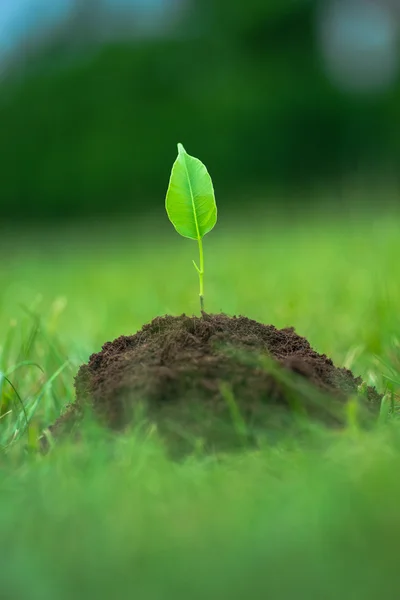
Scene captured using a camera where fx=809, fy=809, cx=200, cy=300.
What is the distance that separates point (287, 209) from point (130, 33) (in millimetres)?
4883

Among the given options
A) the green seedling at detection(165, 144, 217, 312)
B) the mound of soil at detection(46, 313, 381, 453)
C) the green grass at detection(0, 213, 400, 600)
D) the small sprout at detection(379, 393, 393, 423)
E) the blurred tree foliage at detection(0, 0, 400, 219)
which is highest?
the blurred tree foliage at detection(0, 0, 400, 219)

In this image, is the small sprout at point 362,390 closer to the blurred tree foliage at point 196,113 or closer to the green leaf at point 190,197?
the green leaf at point 190,197

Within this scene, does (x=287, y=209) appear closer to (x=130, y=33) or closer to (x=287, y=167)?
(x=287, y=167)

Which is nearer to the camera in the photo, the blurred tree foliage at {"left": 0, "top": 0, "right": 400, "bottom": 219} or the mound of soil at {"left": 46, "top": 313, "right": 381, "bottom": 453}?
the mound of soil at {"left": 46, "top": 313, "right": 381, "bottom": 453}

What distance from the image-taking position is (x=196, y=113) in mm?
12727

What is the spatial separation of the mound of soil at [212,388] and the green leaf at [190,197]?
20 centimetres

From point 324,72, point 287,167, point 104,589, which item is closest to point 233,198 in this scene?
point 287,167

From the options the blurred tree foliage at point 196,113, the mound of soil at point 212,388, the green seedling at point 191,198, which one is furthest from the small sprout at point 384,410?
the blurred tree foliage at point 196,113

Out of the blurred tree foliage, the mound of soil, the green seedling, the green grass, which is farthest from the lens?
the blurred tree foliage

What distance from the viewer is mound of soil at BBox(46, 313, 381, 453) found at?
1.45 metres

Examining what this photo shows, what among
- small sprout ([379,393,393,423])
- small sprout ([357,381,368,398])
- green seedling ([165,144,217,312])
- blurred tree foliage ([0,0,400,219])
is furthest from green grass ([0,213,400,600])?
blurred tree foliage ([0,0,400,219])

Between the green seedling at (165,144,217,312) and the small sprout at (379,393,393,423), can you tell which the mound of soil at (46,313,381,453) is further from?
the green seedling at (165,144,217,312)

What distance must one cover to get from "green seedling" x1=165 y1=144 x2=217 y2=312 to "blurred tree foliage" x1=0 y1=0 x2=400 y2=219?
11110 mm

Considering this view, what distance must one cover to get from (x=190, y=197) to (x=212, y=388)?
0.44m
